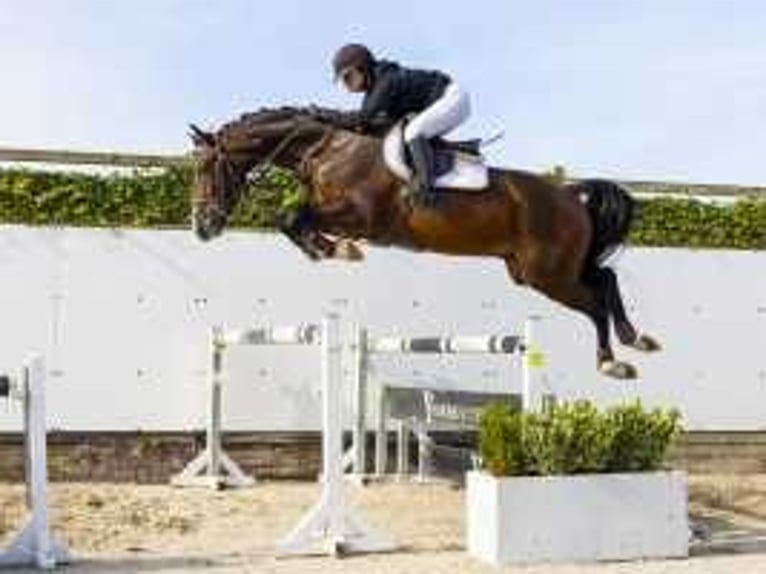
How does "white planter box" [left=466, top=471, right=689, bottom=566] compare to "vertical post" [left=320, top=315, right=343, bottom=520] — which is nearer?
"white planter box" [left=466, top=471, right=689, bottom=566]

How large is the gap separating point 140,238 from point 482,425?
4.45 metres

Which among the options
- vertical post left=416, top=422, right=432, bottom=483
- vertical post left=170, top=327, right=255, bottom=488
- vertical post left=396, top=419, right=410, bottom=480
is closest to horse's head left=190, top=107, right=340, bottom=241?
Answer: vertical post left=170, top=327, right=255, bottom=488

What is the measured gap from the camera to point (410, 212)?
7180 mm

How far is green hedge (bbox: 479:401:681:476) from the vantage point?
9406mm

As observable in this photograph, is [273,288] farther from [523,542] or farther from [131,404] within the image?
[523,542]

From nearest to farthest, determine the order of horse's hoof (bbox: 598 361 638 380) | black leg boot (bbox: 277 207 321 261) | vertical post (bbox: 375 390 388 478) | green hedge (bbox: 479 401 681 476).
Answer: black leg boot (bbox: 277 207 321 261)
horse's hoof (bbox: 598 361 638 380)
green hedge (bbox: 479 401 681 476)
vertical post (bbox: 375 390 388 478)

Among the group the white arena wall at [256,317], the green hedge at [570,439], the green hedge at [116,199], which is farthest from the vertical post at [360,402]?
the green hedge at [570,439]

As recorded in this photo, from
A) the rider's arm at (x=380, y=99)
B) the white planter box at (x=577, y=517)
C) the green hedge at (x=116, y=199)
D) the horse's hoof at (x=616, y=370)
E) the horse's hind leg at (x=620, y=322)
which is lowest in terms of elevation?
the white planter box at (x=577, y=517)

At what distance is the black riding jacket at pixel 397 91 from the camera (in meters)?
7.29

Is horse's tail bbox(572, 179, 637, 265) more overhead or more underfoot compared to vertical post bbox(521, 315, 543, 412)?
more overhead

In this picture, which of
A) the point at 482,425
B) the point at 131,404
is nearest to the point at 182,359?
the point at 131,404

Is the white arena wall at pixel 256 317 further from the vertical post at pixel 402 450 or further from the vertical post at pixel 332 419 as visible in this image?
the vertical post at pixel 332 419

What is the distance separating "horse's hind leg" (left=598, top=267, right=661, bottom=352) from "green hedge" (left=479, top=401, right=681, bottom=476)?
192 cm

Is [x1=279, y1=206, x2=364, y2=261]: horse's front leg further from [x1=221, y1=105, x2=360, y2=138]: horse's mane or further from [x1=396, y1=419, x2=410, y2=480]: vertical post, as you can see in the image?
[x1=396, y1=419, x2=410, y2=480]: vertical post
